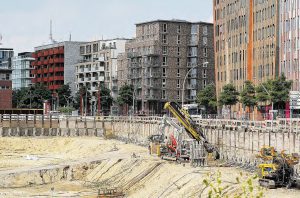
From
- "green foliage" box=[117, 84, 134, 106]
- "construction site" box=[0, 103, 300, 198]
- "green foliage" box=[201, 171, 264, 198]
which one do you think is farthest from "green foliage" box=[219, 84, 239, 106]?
"green foliage" box=[201, 171, 264, 198]

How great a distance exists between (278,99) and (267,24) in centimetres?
3617

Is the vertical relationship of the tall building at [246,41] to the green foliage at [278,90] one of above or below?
above

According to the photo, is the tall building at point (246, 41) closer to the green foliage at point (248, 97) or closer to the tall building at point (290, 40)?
the tall building at point (290, 40)

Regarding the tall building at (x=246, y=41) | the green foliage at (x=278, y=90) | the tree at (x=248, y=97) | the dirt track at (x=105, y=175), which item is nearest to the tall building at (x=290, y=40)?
the tall building at (x=246, y=41)

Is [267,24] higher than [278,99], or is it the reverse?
[267,24]

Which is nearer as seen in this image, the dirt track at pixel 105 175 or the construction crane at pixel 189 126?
the dirt track at pixel 105 175

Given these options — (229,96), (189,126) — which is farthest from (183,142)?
(229,96)

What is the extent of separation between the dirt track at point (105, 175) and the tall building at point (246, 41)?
47.4 m

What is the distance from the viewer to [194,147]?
230ft

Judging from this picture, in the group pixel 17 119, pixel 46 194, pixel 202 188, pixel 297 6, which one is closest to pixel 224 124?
pixel 46 194

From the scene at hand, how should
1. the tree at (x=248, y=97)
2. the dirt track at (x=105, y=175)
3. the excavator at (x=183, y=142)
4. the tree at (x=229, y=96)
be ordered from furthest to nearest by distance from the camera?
the tree at (x=229, y=96)
the tree at (x=248, y=97)
the excavator at (x=183, y=142)
the dirt track at (x=105, y=175)

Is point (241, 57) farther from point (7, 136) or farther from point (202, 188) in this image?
point (202, 188)

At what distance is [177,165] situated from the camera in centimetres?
7038

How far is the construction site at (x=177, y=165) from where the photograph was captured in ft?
171
